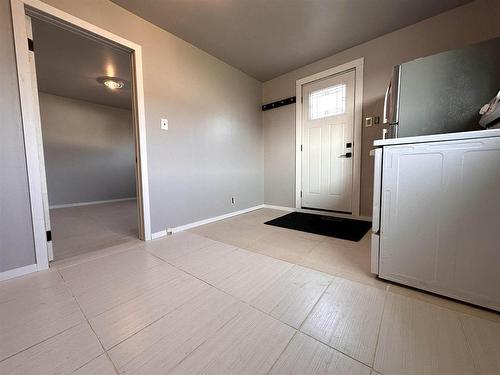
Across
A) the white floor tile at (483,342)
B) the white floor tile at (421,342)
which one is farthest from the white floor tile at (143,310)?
the white floor tile at (483,342)

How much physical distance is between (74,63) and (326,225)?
4.47 m

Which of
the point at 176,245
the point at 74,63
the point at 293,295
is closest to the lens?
the point at 293,295

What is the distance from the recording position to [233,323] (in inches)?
38.3

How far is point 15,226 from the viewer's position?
145cm

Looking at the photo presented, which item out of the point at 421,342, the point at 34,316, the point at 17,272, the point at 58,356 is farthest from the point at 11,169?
the point at 421,342

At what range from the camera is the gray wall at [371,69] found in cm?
202

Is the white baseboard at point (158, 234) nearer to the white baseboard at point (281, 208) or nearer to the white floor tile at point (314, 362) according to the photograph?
the white floor tile at point (314, 362)

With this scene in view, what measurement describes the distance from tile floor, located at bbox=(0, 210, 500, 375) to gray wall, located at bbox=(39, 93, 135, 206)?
4.12 m

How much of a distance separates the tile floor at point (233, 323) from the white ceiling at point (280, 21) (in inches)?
96.5

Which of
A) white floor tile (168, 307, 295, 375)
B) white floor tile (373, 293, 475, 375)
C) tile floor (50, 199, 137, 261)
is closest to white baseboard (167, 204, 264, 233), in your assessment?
tile floor (50, 199, 137, 261)

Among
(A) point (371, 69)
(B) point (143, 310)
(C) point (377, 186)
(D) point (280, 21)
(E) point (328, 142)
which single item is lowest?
(B) point (143, 310)

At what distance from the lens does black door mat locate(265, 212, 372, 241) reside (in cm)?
226

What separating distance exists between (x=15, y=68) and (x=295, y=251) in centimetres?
262

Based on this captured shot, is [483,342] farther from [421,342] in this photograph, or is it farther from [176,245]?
[176,245]
